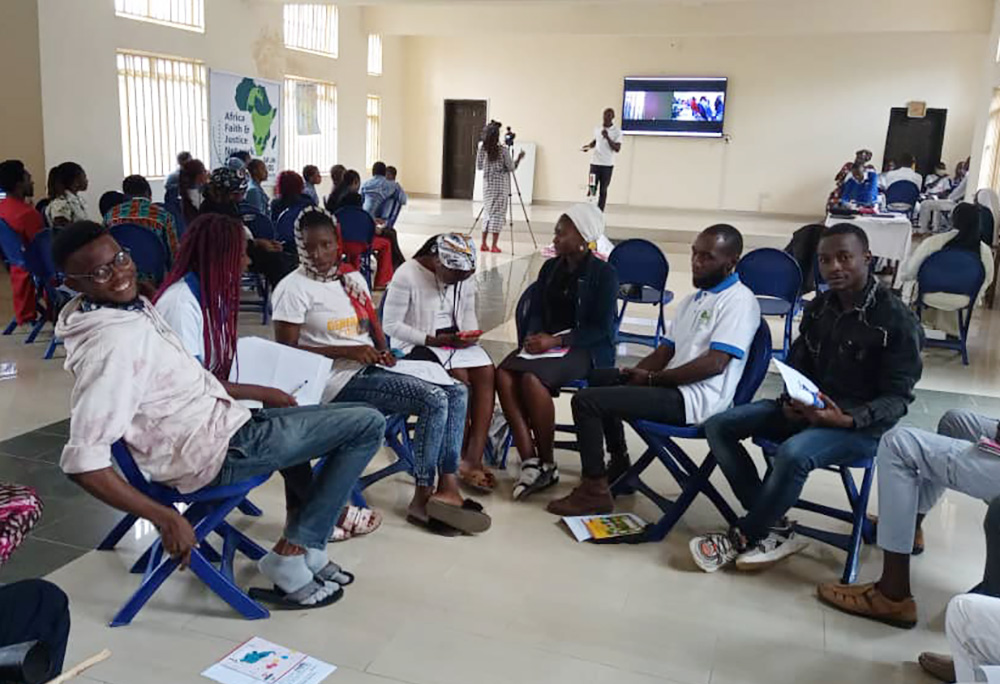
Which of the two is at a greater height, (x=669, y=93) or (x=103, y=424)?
(x=669, y=93)

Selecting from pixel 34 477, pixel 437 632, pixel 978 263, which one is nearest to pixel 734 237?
pixel 437 632

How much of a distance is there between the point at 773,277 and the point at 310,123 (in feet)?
29.5

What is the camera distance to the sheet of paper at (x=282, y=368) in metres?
2.60

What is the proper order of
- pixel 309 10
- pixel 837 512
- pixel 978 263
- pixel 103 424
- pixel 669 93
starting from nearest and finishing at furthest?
1. pixel 103 424
2. pixel 837 512
3. pixel 978 263
4. pixel 309 10
5. pixel 669 93

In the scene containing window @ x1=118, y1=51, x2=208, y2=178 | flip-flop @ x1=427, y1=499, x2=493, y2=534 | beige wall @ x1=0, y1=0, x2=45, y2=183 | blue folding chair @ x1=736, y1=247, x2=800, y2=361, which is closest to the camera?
Answer: flip-flop @ x1=427, y1=499, x2=493, y2=534

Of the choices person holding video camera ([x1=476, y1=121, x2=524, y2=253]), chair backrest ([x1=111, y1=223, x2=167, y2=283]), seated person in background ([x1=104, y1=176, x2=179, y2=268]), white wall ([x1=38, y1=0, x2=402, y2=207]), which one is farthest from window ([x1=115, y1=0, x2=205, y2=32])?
chair backrest ([x1=111, y1=223, x2=167, y2=283])

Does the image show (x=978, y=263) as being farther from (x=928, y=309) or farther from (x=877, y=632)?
(x=877, y=632)

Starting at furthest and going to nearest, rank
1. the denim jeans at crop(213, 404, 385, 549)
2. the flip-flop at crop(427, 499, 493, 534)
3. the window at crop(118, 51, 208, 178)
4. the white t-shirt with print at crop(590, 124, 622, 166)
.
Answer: the white t-shirt with print at crop(590, 124, 622, 166)
the window at crop(118, 51, 208, 178)
the flip-flop at crop(427, 499, 493, 534)
the denim jeans at crop(213, 404, 385, 549)

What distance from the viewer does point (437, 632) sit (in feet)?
7.54

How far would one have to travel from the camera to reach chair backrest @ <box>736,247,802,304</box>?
17.3ft

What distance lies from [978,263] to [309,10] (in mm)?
9967

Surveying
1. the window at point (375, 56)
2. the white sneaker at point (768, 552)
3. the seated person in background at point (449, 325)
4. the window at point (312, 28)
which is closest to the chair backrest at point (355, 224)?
the seated person in background at point (449, 325)

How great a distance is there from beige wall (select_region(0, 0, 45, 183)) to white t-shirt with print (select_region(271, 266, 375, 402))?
6360mm

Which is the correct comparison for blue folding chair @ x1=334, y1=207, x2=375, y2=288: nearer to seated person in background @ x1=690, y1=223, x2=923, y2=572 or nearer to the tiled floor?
the tiled floor
